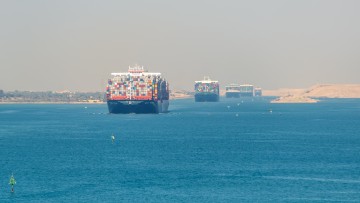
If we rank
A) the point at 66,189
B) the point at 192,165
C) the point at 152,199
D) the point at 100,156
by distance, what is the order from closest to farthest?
the point at 152,199 < the point at 66,189 < the point at 192,165 < the point at 100,156

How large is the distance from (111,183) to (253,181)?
1810 centimetres

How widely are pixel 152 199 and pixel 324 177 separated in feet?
85.6

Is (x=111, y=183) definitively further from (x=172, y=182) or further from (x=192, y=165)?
(x=192, y=165)

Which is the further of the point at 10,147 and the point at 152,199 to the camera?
the point at 10,147

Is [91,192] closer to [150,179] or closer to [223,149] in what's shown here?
[150,179]

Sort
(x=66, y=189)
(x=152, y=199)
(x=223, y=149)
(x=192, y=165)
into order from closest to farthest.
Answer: (x=152, y=199), (x=66, y=189), (x=192, y=165), (x=223, y=149)

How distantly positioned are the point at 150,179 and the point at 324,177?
22844 millimetres

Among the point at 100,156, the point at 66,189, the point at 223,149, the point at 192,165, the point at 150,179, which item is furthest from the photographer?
the point at 223,149

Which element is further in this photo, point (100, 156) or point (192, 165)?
point (100, 156)

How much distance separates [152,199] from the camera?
82.4 metres

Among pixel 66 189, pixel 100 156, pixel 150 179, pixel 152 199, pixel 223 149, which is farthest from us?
pixel 223 149

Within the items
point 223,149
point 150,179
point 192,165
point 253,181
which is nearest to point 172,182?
point 150,179

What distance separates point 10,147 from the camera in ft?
468

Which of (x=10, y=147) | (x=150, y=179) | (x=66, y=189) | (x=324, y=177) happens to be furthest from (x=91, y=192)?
(x=10, y=147)
